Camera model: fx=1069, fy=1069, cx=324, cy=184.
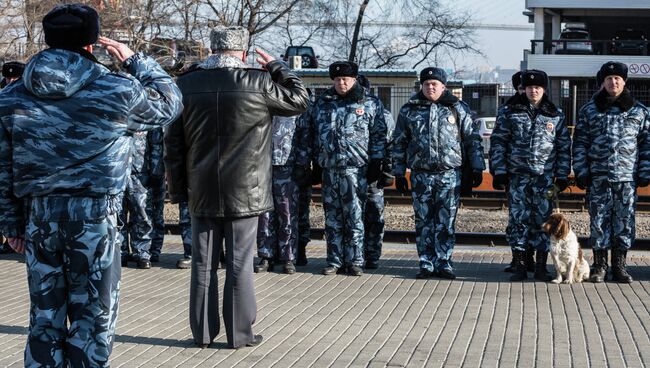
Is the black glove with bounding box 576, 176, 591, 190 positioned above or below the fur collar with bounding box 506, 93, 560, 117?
below

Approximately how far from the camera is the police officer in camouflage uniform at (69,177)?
523 centimetres

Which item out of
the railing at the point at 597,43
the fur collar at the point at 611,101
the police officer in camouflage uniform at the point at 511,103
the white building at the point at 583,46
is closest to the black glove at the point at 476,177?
the police officer in camouflage uniform at the point at 511,103

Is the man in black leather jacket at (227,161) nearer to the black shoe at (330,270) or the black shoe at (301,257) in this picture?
the black shoe at (330,270)

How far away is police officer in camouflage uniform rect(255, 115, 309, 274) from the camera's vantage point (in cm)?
1129

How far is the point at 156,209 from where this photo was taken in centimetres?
1202

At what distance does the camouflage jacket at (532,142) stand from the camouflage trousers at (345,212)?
1423 millimetres

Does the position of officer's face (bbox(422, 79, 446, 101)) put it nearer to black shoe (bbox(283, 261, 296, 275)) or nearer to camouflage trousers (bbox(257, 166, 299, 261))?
camouflage trousers (bbox(257, 166, 299, 261))

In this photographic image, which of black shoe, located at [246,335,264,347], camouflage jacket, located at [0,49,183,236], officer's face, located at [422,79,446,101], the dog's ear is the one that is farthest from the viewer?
officer's face, located at [422,79,446,101]

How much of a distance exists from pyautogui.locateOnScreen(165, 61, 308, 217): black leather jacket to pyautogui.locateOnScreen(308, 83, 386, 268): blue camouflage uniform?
10.8 feet

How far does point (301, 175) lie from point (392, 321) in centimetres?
293

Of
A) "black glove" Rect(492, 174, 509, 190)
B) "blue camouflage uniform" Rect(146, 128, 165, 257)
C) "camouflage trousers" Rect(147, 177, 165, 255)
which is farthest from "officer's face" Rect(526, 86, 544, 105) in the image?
"camouflage trousers" Rect(147, 177, 165, 255)

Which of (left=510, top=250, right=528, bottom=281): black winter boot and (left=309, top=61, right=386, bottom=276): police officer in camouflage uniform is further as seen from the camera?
(left=309, top=61, right=386, bottom=276): police officer in camouflage uniform

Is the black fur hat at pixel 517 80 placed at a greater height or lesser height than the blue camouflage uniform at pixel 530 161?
greater

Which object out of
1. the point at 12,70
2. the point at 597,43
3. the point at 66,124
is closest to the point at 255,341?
the point at 66,124
